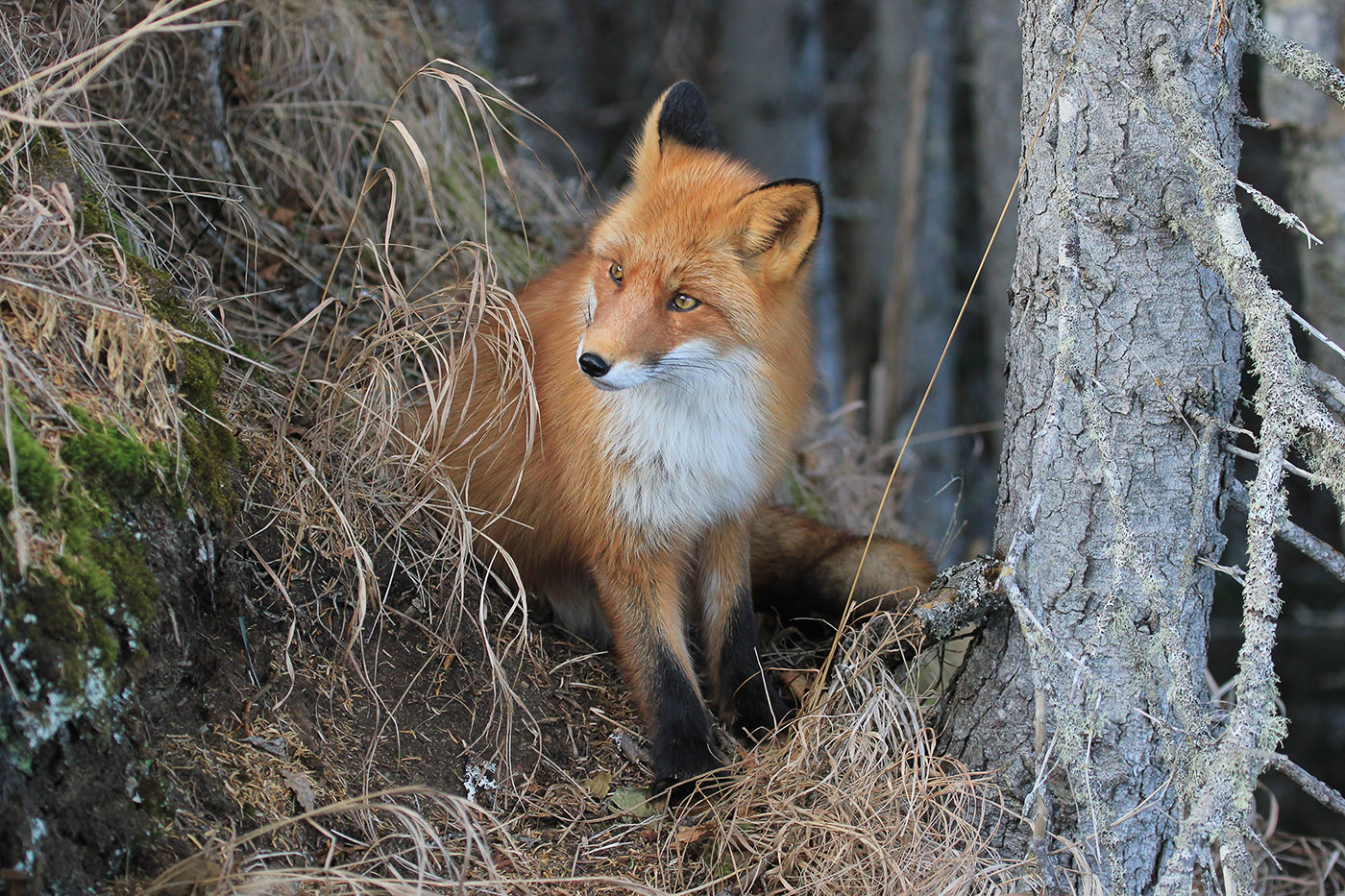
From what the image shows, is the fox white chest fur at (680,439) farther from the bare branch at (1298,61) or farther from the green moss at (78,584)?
the bare branch at (1298,61)

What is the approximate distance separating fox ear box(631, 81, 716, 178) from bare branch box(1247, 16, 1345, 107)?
5.28ft

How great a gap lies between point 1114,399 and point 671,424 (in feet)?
3.96

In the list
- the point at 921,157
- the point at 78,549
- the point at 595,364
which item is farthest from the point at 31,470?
the point at 921,157

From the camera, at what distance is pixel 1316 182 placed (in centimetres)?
436

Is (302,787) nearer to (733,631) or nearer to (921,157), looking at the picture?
(733,631)

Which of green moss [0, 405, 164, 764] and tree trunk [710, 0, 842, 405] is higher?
tree trunk [710, 0, 842, 405]

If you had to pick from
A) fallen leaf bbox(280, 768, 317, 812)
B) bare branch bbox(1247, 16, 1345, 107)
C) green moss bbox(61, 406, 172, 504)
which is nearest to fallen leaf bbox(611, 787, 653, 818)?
fallen leaf bbox(280, 768, 317, 812)

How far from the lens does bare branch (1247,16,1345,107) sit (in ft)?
7.20

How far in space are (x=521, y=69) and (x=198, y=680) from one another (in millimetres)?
10195

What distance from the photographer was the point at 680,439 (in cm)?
301

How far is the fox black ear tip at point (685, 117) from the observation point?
335 cm

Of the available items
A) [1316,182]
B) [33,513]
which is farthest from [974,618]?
[1316,182]

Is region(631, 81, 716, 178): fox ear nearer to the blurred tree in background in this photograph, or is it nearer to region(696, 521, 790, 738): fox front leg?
the blurred tree in background

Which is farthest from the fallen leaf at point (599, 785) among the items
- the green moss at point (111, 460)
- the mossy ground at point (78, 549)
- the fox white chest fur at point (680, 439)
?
the green moss at point (111, 460)
